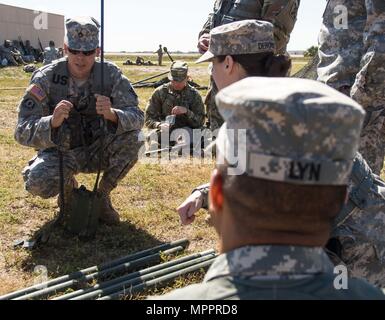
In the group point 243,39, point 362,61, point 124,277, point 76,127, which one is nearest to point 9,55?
point 76,127

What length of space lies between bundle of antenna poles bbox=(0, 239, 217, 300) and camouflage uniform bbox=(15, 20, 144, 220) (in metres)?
0.88

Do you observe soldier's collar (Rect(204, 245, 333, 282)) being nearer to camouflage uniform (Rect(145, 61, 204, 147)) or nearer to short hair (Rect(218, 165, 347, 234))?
short hair (Rect(218, 165, 347, 234))

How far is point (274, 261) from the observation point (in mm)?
1142

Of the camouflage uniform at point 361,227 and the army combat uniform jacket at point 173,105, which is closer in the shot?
the camouflage uniform at point 361,227

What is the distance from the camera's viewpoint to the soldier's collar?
A: 1143 mm

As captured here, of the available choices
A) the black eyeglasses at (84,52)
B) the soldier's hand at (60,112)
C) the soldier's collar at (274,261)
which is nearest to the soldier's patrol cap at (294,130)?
the soldier's collar at (274,261)

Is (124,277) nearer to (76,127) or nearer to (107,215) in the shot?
(107,215)

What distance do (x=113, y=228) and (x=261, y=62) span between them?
2.06 m

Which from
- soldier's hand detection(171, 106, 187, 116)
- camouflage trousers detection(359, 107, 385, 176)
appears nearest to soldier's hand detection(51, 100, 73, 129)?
camouflage trousers detection(359, 107, 385, 176)

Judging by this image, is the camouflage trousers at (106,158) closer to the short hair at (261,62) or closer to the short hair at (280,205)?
the short hair at (261,62)

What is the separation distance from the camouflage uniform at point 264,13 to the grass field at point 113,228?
1.58m

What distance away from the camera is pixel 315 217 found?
1140 mm

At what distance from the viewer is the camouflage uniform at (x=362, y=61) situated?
3.28 m
